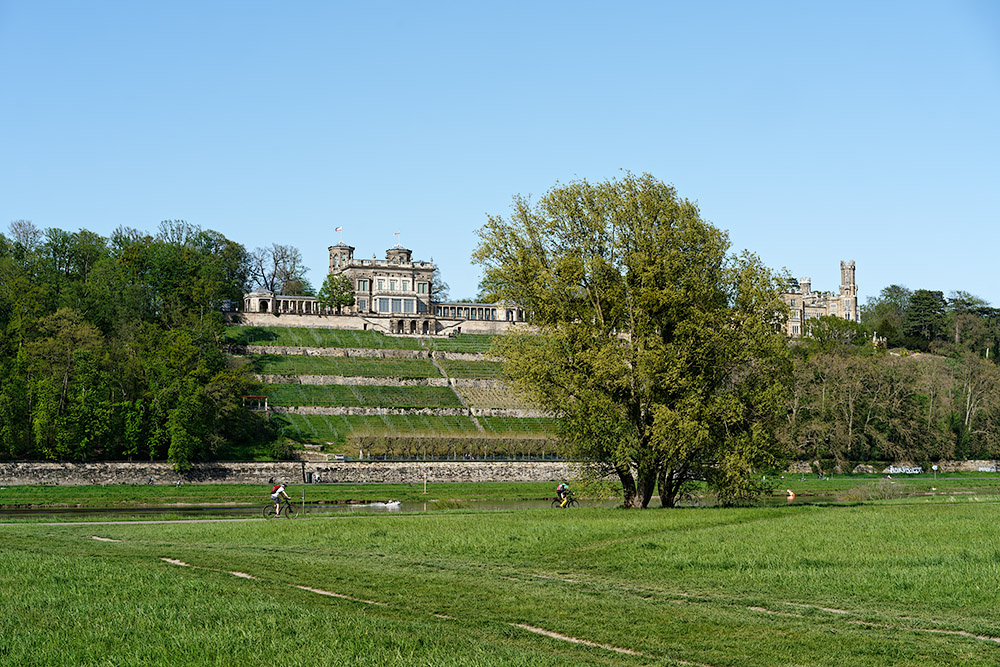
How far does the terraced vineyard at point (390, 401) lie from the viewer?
284ft

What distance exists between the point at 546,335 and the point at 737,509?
9906 mm

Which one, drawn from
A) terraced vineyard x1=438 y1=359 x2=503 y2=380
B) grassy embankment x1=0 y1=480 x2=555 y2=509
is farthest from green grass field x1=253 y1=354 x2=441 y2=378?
grassy embankment x1=0 y1=480 x2=555 y2=509

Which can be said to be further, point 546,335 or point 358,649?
point 546,335

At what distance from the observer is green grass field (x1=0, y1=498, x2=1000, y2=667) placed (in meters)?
13.1

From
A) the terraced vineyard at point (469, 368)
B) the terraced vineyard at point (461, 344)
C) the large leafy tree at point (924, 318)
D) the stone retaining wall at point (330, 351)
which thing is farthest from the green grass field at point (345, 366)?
the large leafy tree at point (924, 318)

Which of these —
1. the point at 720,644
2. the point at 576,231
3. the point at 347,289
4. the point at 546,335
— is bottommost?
the point at 720,644

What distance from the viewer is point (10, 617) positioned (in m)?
14.3

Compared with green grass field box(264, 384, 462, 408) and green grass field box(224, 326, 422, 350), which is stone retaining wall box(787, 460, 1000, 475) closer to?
green grass field box(264, 384, 462, 408)

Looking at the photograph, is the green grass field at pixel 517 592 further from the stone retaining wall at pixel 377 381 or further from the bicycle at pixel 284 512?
the stone retaining wall at pixel 377 381

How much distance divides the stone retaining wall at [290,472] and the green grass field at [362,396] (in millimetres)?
22601

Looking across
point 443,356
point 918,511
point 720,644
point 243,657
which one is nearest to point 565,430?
point 918,511

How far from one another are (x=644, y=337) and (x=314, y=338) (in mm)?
94598

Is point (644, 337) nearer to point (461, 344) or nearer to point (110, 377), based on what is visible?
point (110, 377)

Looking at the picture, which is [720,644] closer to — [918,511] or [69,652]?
[69,652]
